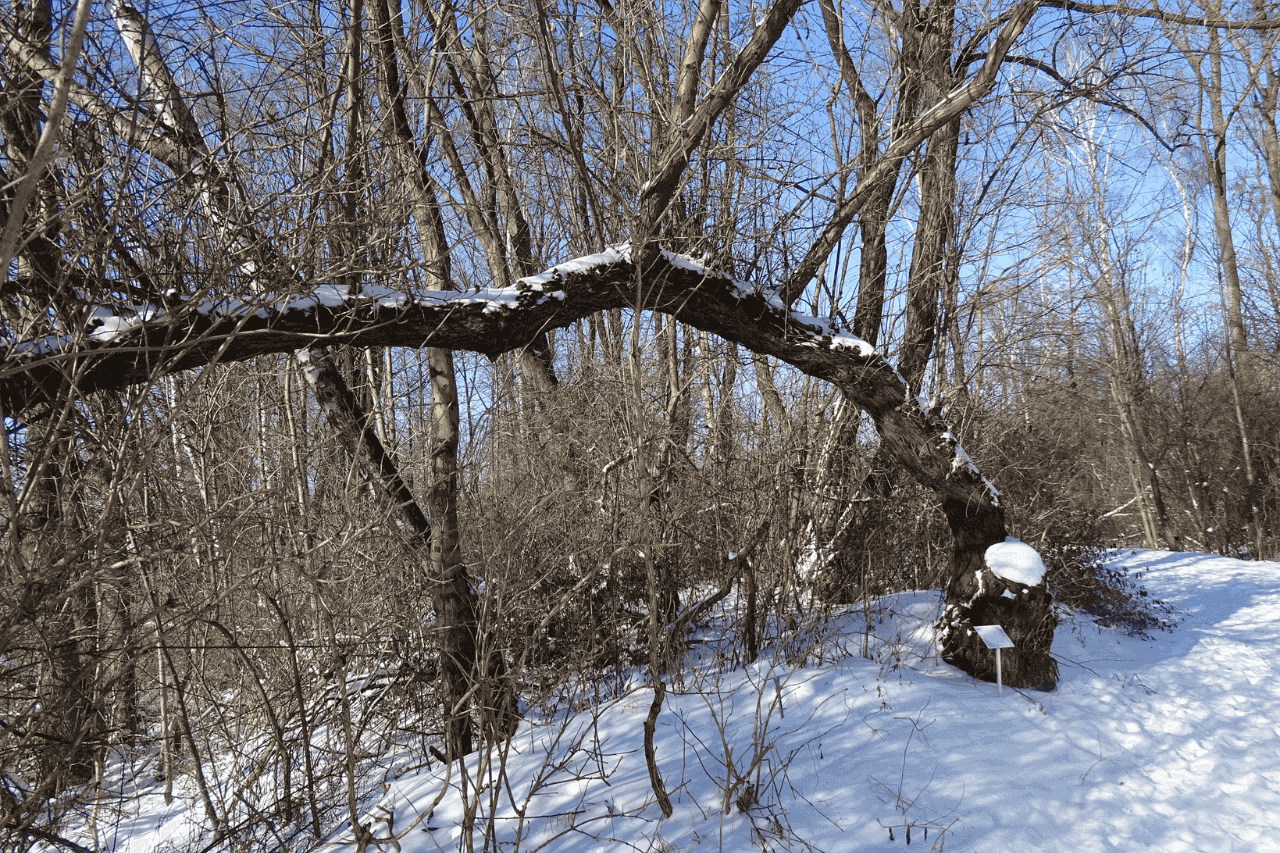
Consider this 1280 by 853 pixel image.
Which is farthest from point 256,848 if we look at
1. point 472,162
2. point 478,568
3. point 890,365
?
point 472,162

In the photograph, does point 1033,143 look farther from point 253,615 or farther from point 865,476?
point 253,615

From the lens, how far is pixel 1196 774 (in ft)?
14.4

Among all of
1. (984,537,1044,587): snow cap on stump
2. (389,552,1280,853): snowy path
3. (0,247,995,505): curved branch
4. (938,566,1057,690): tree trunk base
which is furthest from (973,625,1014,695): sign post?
(0,247,995,505): curved branch

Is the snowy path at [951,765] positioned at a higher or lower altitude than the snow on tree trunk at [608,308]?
lower

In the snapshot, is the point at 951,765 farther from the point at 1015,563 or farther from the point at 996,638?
the point at 1015,563

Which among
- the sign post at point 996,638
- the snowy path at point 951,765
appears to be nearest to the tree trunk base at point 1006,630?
the snowy path at point 951,765

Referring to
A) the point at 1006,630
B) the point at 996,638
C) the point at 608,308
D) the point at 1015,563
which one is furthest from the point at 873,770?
the point at 608,308

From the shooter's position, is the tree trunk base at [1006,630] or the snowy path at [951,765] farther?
the tree trunk base at [1006,630]

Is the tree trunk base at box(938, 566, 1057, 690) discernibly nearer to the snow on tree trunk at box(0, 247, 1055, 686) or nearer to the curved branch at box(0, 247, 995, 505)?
the snow on tree trunk at box(0, 247, 1055, 686)

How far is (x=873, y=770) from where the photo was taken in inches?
157

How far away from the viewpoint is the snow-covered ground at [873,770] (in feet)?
11.7

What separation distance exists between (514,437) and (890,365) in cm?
348

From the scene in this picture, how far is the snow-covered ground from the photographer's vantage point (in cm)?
357

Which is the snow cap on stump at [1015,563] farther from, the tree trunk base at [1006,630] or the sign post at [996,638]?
the sign post at [996,638]
